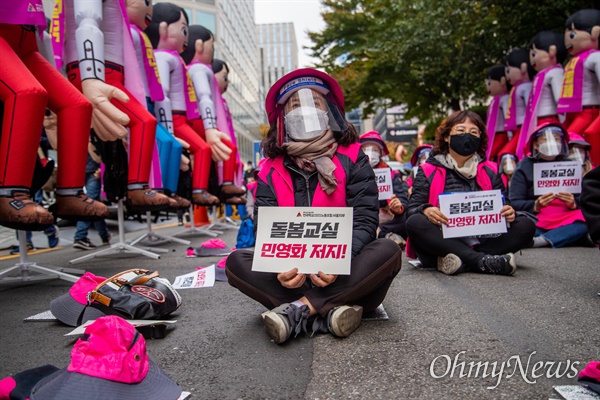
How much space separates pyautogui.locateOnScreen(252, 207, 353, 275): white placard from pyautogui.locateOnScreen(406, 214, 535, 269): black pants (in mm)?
1761

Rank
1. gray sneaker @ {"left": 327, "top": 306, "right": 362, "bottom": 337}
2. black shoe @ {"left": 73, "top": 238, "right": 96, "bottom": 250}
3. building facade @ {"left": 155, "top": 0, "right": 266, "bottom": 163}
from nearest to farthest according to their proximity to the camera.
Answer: gray sneaker @ {"left": 327, "top": 306, "right": 362, "bottom": 337}
black shoe @ {"left": 73, "top": 238, "right": 96, "bottom": 250}
building facade @ {"left": 155, "top": 0, "right": 266, "bottom": 163}

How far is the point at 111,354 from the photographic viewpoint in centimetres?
153

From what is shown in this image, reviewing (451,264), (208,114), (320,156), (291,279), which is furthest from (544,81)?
(291,279)

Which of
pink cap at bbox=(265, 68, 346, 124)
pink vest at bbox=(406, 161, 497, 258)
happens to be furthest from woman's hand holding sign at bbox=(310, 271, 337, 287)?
pink vest at bbox=(406, 161, 497, 258)

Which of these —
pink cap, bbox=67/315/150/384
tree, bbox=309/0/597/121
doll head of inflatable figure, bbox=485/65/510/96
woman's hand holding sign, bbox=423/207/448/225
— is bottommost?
pink cap, bbox=67/315/150/384

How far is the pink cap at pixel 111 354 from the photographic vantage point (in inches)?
58.4

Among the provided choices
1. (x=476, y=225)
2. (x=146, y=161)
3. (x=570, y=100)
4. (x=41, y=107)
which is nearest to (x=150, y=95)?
(x=146, y=161)

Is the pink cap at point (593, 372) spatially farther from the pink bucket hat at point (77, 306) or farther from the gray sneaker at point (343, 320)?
the pink bucket hat at point (77, 306)

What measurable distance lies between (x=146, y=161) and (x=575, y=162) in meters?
4.21

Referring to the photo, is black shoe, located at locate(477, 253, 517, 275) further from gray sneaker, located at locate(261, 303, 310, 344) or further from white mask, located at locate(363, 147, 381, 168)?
white mask, located at locate(363, 147, 381, 168)

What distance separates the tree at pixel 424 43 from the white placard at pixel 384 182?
577cm

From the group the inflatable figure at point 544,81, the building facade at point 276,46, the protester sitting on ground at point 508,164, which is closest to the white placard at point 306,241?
the inflatable figure at point 544,81

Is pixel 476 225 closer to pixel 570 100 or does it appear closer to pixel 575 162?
pixel 575 162

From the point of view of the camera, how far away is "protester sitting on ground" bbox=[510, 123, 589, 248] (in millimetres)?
5000
